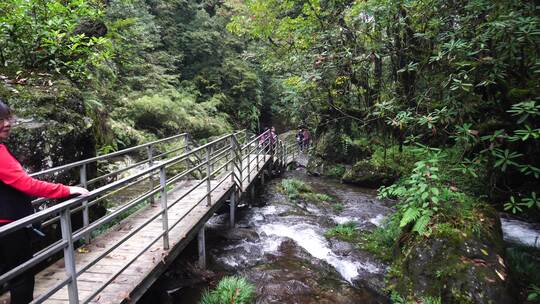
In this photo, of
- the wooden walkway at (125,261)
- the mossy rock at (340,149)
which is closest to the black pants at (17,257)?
the wooden walkway at (125,261)

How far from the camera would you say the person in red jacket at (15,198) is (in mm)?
2682

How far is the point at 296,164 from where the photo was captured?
69.7 feet

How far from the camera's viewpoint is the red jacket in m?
2.67

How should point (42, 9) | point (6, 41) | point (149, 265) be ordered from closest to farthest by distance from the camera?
point (149, 265), point (6, 41), point (42, 9)

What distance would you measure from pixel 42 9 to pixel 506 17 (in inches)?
292

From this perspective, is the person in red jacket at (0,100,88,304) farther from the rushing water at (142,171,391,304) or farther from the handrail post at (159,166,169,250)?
the rushing water at (142,171,391,304)

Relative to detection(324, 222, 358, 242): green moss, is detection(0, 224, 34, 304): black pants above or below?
above

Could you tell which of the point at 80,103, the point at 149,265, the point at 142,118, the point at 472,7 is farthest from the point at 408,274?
the point at 142,118

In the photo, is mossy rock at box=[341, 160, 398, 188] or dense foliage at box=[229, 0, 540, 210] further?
mossy rock at box=[341, 160, 398, 188]

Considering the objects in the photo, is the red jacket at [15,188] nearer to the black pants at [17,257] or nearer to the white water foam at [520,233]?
the black pants at [17,257]

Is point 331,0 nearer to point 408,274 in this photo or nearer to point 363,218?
point 363,218

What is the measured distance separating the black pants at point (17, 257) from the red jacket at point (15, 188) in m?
0.15

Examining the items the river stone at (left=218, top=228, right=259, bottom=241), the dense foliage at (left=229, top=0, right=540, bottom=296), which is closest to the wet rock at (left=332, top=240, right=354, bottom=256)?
the dense foliage at (left=229, top=0, right=540, bottom=296)

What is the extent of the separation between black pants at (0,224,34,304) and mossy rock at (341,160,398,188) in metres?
12.6
